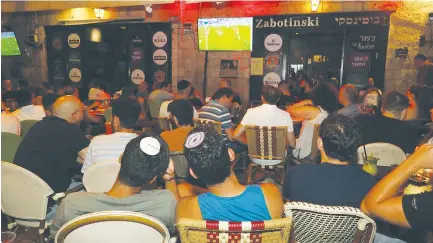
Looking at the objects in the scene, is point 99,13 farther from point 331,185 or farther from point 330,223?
point 330,223

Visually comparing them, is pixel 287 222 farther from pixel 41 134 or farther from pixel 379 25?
pixel 379 25

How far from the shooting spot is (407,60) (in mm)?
7535

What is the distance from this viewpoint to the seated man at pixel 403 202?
156 centimetres

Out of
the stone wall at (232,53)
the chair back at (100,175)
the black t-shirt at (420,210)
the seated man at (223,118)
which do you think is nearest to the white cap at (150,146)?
the chair back at (100,175)

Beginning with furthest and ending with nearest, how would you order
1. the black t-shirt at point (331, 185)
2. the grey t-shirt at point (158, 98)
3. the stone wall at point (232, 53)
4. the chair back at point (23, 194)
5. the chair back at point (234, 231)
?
1. the stone wall at point (232, 53)
2. the grey t-shirt at point (158, 98)
3. the chair back at point (23, 194)
4. the black t-shirt at point (331, 185)
5. the chair back at point (234, 231)

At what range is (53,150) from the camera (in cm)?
293

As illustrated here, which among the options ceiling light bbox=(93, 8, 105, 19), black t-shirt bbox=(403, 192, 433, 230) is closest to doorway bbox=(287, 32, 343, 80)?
ceiling light bbox=(93, 8, 105, 19)

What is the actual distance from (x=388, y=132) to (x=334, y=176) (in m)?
1.85

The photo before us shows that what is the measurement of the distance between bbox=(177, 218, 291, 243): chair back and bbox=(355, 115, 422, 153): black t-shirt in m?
2.34

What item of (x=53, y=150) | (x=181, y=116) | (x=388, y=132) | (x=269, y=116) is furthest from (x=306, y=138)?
(x=53, y=150)

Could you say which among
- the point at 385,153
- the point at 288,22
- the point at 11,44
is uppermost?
the point at 288,22

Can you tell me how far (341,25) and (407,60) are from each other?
1442 millimetres

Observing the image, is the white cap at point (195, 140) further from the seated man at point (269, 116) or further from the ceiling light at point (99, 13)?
the ceiling light at point (99, 13)

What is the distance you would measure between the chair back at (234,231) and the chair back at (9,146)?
7.45ft
